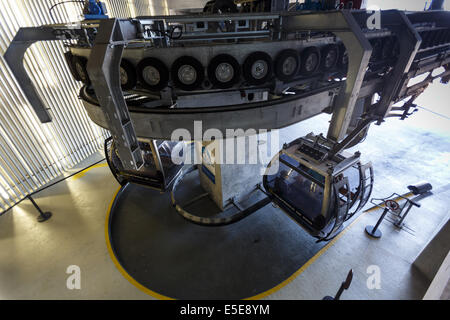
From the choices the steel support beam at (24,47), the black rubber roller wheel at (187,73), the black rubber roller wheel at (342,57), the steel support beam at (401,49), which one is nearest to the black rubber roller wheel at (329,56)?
the black rubber roller wheel at (342,57)

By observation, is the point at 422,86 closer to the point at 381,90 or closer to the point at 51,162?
the point at 381,90

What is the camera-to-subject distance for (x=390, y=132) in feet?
41.5

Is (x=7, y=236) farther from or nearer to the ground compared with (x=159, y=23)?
nearer to the ground

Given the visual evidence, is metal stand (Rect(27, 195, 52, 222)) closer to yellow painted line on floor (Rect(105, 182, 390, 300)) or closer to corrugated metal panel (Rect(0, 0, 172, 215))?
corrugated metal panel (Rect(0, 0, 172, 215))

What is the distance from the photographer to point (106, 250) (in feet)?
21.2

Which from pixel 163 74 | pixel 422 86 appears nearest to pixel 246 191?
pixel 163 74

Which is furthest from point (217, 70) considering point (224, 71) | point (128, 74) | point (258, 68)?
point (128, 74)

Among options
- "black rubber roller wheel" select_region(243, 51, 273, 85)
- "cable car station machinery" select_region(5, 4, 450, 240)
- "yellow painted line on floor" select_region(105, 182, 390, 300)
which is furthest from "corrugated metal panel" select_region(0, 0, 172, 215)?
"black rubber roller wheel" select_region(243, 51, 273, 85)

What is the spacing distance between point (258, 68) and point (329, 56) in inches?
82.7

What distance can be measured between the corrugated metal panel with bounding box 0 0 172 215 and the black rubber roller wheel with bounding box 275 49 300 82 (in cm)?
976

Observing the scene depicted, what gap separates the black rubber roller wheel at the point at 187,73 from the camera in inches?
160

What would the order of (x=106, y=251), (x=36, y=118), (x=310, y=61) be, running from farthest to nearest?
(x=36, y=118) → (x=106, y=251) → (x=310, y=61)

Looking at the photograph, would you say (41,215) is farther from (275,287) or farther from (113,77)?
(275,287)
